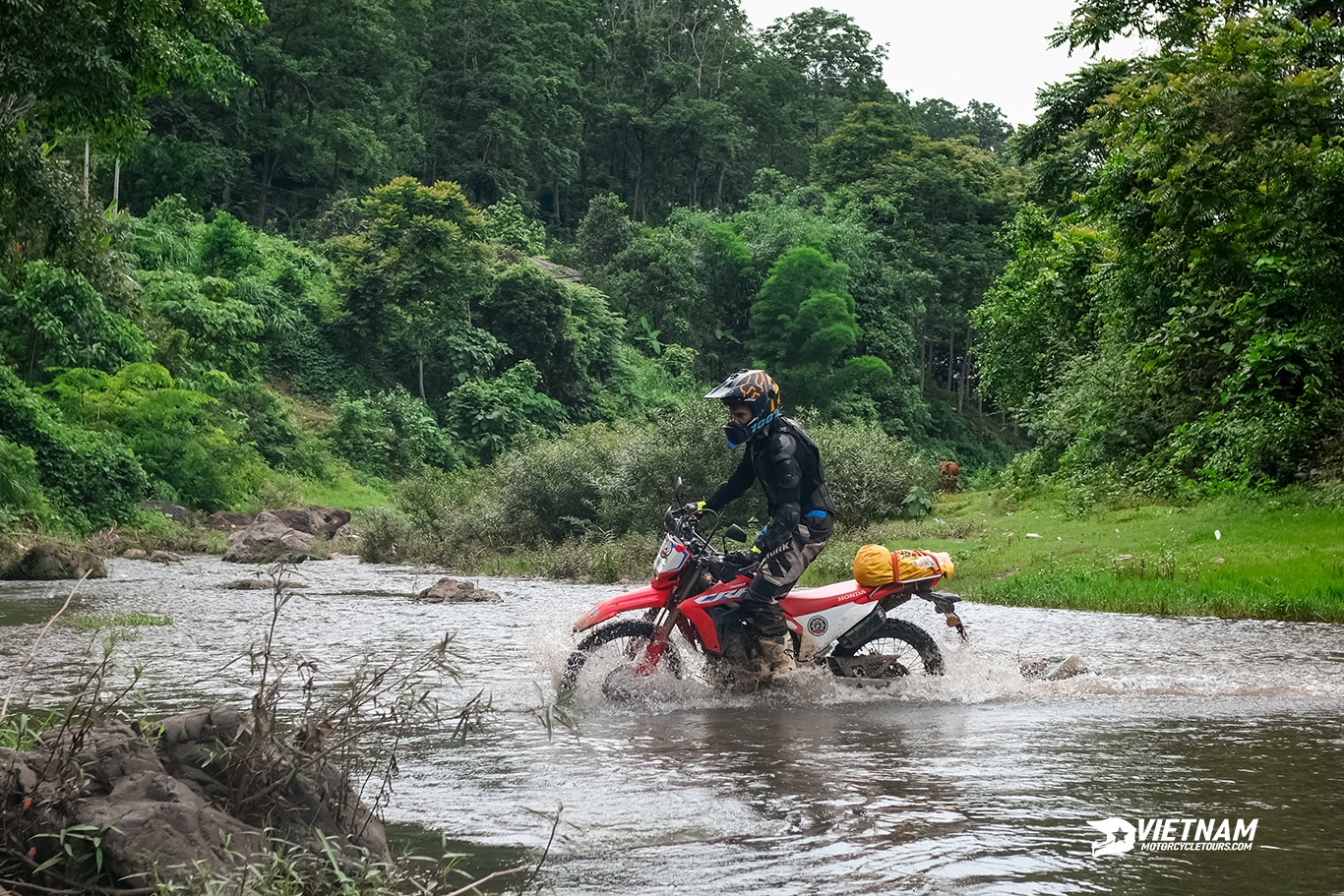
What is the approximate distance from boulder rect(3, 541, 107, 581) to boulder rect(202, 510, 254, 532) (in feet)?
37.6

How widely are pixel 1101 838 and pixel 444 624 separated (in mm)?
11849

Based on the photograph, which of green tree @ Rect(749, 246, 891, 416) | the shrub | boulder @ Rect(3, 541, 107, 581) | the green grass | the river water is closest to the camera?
the green grass

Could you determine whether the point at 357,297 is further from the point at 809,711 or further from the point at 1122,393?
the point at 809,711

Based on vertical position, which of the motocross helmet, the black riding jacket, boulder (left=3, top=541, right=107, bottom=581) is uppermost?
the motocross helmet

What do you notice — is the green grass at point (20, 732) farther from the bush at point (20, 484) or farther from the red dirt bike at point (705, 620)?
the bush at point (20, 484)

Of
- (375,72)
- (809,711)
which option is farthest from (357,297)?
(809,711)

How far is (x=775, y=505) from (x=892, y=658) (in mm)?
1514

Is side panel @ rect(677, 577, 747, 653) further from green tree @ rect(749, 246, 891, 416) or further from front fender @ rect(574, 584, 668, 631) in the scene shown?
green tree @ rect(749, 246, 891, 416)

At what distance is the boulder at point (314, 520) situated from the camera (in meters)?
34.8

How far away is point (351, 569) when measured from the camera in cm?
2809

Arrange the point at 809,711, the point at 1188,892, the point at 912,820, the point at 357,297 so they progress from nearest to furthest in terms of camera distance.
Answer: the point at 1188,892, the point at 912,820, the point at 809,711, the point at 357,297

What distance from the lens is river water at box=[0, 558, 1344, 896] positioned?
5293 mm

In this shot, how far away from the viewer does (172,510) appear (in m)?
35.2

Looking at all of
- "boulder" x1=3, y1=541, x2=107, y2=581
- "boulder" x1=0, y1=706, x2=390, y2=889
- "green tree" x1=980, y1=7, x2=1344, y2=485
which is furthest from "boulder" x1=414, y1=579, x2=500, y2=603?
"boulder" x1=0, y1=706, x2=390, y2=889
